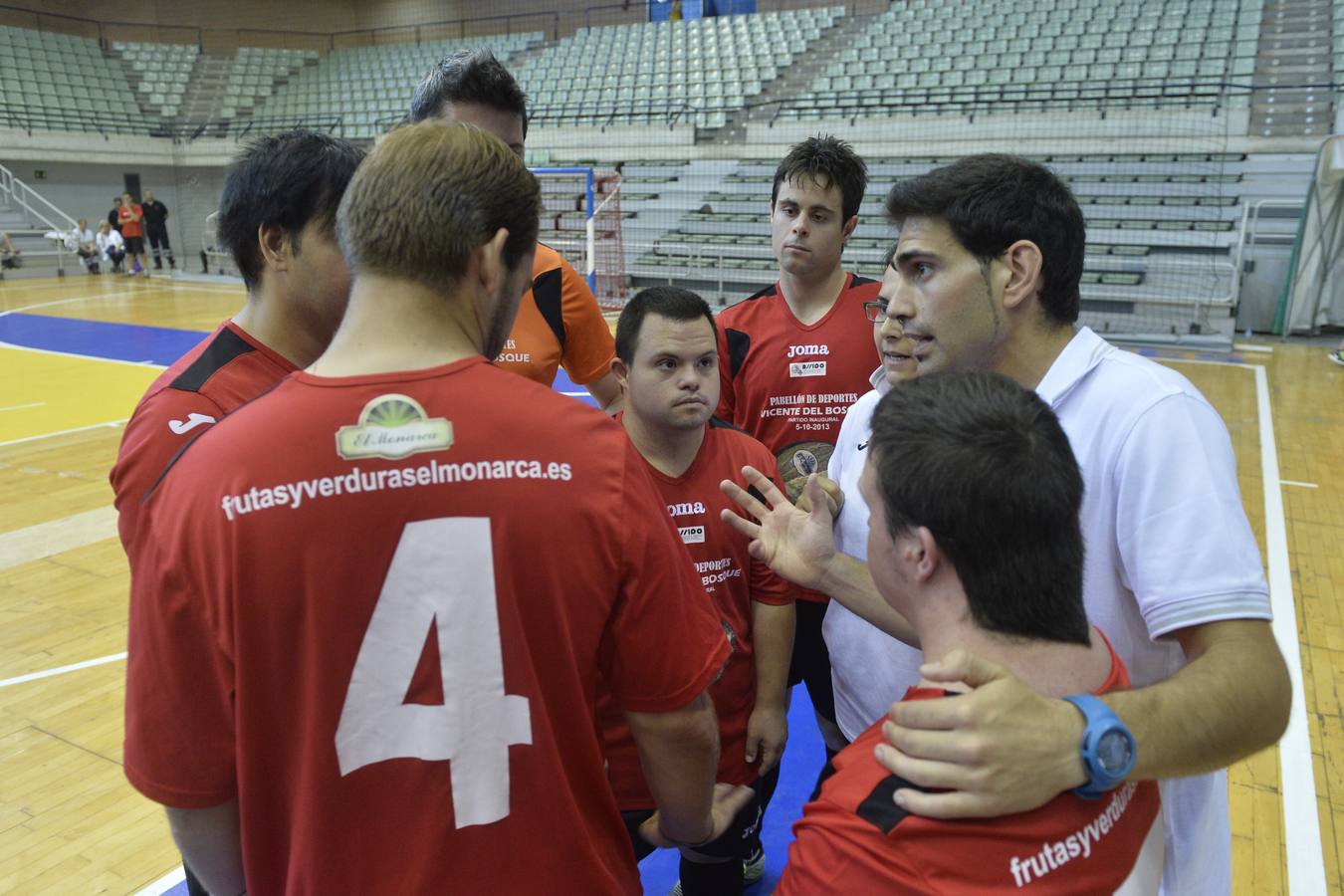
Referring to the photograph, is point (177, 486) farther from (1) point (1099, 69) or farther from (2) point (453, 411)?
(1) point (1099, 69)

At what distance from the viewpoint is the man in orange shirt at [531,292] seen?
2527 mm

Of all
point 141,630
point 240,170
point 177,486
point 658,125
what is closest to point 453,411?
point 177,486

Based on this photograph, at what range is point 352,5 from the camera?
26688 millimetres

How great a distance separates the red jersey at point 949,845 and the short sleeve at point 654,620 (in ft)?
0.93

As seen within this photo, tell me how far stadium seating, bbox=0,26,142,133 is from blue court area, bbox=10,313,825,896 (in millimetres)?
11898

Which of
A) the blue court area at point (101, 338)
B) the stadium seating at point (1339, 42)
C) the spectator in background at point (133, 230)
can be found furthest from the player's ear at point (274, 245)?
the spectator in background at point (133, 230)

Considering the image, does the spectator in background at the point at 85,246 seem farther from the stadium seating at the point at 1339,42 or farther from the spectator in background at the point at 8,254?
the stadium seating at the point at 1339,42

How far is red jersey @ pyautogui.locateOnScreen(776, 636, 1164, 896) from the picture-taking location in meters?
1.02

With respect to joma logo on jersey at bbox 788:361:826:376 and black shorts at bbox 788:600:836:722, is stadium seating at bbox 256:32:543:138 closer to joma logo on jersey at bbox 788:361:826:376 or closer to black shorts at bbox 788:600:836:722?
joma logo on jersey at bbox 788:361:826:376

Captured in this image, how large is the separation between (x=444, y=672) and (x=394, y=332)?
1.50 feet

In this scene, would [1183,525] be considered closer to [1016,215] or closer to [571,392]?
[1016,215]

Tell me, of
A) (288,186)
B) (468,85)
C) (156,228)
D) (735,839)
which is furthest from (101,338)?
(735,839)

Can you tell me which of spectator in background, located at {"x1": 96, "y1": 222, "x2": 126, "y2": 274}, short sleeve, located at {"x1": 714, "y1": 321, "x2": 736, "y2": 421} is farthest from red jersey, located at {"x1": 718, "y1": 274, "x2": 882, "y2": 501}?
spectator in background, located at {"x1": 96, "y1": 222, "x2": 126, "y2": 274}

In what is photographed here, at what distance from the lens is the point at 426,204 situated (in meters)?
1.17
